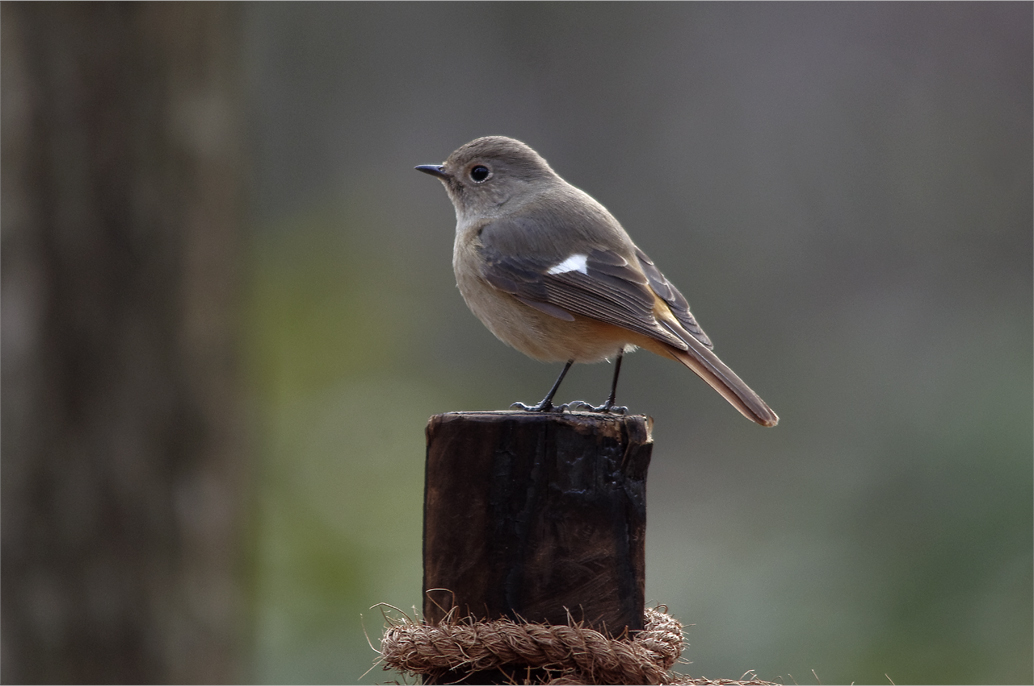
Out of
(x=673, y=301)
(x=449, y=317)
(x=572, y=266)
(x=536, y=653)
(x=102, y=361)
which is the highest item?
(x=572, y=266)

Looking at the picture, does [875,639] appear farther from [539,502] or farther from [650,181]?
[650,181]

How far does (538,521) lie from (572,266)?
6.11ft

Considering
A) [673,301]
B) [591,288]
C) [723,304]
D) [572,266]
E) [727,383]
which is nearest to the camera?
[727,383]

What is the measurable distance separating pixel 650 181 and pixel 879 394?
11.8 ft

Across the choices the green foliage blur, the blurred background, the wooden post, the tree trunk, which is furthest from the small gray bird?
the green foliage blur

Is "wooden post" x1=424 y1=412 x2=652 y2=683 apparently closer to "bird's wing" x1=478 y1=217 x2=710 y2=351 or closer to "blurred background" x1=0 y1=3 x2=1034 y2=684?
"blurred background" x1=0 y1=3 x2=1034 y2=684

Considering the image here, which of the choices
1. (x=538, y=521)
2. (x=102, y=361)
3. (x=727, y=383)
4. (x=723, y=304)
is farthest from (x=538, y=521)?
(x=723, y=304)

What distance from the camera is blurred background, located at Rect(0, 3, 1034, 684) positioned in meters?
4.42

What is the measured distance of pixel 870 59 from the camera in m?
9.78

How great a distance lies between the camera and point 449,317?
9.62 meters

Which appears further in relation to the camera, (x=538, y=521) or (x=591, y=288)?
(x=591, y=288)

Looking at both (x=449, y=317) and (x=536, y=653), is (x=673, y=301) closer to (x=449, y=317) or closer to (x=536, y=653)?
(x=536, y=653)

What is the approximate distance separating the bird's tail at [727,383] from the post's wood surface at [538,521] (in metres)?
1.20

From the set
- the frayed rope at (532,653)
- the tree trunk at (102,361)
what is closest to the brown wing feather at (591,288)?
the frayed rope at (532,653)
